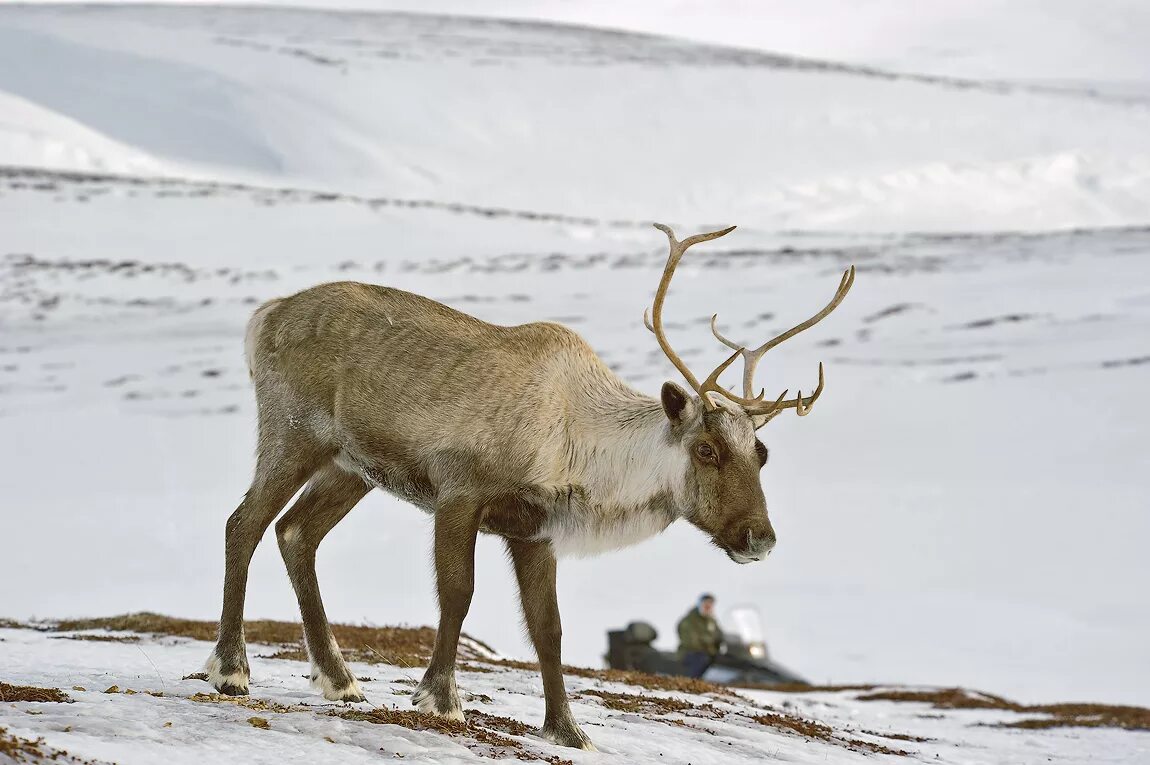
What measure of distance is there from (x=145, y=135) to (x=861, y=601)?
48310 millimetres

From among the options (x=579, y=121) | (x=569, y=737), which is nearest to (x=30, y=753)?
(x=569, y=737)

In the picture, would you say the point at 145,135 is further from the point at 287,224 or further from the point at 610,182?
the point at 610,182

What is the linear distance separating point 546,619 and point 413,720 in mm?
917

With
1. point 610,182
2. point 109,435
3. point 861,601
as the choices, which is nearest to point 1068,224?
point 610,182

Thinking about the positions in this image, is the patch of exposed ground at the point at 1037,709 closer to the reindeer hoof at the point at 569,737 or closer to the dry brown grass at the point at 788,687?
the dry brown grass at the point at 788,687

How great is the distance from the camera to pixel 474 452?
708cm

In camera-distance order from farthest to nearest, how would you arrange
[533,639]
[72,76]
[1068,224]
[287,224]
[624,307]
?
[72,76] → [1068,224] → [287,224] → [624,307] → [533,639]

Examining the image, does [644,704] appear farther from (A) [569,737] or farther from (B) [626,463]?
(B) [626,463]

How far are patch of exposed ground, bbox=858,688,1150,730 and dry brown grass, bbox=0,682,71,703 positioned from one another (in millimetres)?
10504

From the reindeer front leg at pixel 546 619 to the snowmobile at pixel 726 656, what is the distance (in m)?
10.6

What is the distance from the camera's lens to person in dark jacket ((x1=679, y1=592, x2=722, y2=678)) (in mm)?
17844

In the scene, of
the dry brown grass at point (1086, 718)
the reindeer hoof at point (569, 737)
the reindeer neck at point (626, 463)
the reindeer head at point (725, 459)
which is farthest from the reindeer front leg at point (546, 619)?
the dry brown grass at point (1086, 718)

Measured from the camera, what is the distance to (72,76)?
72875 mm

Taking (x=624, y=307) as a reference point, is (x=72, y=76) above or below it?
above
